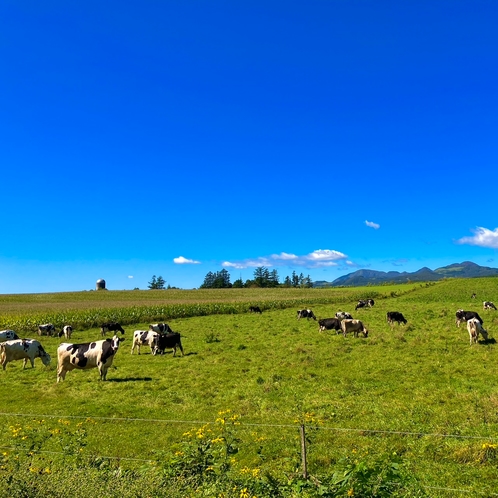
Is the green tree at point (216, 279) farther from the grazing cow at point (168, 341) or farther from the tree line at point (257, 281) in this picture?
the grazing cow at point (168, 341)

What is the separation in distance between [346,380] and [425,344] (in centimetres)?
828

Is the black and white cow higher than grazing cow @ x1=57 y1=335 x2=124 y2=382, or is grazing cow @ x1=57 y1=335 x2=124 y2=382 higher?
the black and white cow

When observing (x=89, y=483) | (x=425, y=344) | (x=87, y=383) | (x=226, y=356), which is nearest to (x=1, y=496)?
(x=89, y=483)

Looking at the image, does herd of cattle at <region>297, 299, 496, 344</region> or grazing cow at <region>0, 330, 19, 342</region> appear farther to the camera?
grazing cow at <region>0, 330, 19, 342</region>

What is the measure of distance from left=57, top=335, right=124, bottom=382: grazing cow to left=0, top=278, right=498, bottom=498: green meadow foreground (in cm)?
60

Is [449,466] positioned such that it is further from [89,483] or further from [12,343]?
[12,343]

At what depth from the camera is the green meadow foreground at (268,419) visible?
6355 millimetres

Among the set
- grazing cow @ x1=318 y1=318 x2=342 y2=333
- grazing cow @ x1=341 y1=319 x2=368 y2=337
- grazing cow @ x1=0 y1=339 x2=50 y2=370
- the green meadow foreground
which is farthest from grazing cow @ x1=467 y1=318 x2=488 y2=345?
grazing cow @ x1=0 y1=339 x2=50 y2=370

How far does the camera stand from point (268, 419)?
11180 mm

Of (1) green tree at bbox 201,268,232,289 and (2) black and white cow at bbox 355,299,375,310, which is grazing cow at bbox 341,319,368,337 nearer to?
(2) black and white cow at bbox 355,299,375,310

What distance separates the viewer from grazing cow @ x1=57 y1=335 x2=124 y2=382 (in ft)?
53.9

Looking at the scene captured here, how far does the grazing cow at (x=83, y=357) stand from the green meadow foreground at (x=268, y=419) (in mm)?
598

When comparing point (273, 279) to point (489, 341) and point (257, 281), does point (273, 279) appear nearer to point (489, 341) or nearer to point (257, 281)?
point (257, 281)

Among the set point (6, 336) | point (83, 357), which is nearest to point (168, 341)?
point (83, 357)
